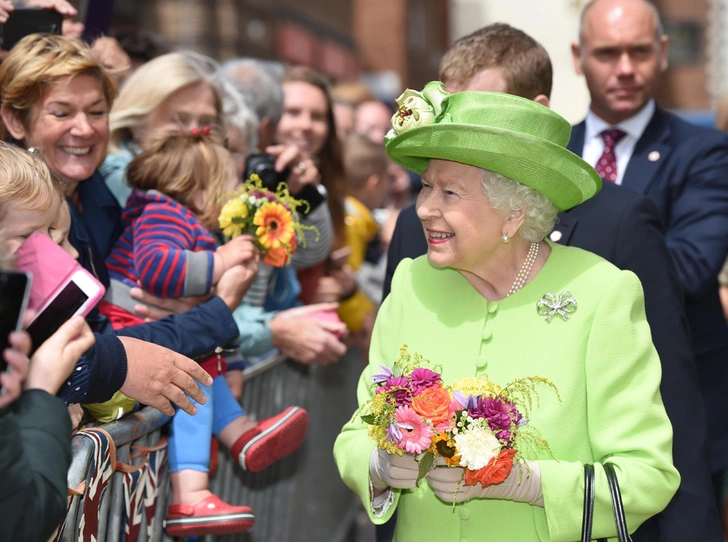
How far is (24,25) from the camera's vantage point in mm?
4270

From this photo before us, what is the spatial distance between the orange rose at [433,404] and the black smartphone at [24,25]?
8.58ft

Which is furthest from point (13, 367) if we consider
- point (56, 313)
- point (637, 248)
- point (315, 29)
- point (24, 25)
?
point (315, 29)

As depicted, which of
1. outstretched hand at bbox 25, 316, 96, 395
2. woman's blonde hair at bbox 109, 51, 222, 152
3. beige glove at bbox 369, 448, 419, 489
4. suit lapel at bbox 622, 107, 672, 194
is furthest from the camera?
woman's blonde hair at bbox 109, 51, 222, 152

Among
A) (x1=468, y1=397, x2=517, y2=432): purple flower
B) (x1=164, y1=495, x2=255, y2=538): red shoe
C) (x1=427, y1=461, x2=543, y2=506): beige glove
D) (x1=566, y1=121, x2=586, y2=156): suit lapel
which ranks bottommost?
(x1=164, y1=495, x2=255, y2=538): red shoe

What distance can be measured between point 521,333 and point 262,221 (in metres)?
1.45

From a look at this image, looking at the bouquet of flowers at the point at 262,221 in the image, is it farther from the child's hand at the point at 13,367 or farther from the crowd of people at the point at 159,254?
the child's hand at the point at 13,367

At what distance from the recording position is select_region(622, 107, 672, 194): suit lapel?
4.70 meters

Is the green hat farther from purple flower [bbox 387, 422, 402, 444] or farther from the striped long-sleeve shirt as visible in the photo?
the striped long-sleeve shirt

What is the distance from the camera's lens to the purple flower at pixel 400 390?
269cm

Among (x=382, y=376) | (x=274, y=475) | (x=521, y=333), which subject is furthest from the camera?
(x=274, y=475)

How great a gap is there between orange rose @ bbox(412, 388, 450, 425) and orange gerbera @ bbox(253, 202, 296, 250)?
1710mm

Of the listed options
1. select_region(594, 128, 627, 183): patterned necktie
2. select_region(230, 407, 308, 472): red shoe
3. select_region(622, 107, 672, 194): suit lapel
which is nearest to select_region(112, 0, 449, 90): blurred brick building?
select_region(594, 128, 627, 183): patterned necktie

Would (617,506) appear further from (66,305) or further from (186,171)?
(186,171)

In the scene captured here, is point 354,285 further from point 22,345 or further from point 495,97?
point 22,345
